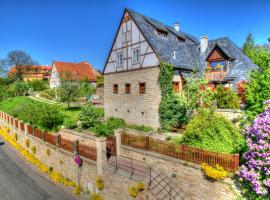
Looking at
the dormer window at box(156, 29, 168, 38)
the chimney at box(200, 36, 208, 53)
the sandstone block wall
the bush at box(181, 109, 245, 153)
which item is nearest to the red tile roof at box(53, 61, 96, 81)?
the sandstone block wall

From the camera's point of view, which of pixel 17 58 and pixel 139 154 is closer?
pixel 139 154

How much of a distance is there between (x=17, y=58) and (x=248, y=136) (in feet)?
265

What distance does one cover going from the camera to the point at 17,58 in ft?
232

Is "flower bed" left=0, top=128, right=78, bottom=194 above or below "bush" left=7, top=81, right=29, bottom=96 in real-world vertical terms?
below

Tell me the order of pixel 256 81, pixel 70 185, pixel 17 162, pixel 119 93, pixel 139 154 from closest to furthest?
pixel 256 81 < pixel 139 154 < pixel 70 185 < pixel 17 162 < pixel 119 93

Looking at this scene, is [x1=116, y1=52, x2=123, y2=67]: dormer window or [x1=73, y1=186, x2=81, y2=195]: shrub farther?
[x1=116, y1=52, x2=123, y2=67]: dormer window

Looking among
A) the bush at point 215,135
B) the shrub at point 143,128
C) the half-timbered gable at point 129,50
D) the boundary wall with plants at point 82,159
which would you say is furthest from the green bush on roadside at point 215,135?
the half-timbered gable at point 129,50

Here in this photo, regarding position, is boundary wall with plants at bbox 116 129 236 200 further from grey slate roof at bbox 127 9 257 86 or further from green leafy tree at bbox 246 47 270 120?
grey slate roof at bbox 127 9 257 86

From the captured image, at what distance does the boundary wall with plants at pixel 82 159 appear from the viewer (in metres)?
10.5

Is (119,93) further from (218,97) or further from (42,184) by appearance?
(42,184)

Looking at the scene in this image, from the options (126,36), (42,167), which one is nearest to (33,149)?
(42,167)

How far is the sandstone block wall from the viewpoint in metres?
18.9

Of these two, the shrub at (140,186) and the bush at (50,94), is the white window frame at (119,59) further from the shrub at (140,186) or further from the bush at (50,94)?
the bush at (50,94)

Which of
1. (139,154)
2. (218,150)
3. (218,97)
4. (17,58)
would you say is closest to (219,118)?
(218,150)
